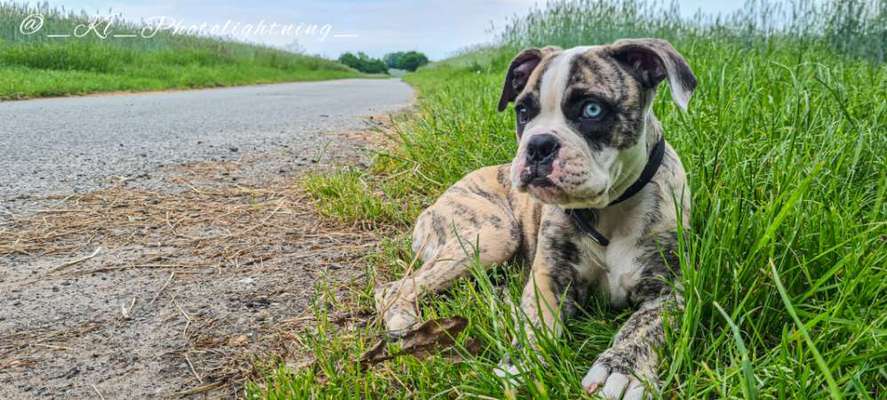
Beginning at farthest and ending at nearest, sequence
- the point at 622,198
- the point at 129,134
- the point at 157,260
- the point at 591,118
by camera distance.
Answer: the point at 129,134 < the point at 157,260 < the point at 622,198 < the point at 591,118

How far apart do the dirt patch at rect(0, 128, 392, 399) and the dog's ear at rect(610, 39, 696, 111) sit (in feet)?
5.15

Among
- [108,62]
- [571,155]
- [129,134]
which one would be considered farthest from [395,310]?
[108,62]

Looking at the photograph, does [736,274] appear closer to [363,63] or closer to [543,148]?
[543,148]

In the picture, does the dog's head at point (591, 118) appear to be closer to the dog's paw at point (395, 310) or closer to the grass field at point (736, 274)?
the grass field at point (736, 274)

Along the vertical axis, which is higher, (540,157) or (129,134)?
(540,157)

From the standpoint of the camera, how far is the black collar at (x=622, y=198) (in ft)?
8.46

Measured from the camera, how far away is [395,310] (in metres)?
2.75

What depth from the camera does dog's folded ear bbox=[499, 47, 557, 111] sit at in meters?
2.99

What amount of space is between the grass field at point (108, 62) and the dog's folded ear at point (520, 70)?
382 inches

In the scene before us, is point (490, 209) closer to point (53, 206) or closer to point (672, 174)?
point (672, 174)

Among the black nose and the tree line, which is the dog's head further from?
the tree line

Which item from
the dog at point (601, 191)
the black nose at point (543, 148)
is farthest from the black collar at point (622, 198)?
the black nose at point (543, 148)

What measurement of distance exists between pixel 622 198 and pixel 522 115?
52cm

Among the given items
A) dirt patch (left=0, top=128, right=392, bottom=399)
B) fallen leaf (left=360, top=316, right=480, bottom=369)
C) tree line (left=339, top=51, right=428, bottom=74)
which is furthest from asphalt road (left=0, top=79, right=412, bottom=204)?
tree line (left=339, top=51, right=428, bottom=74)
